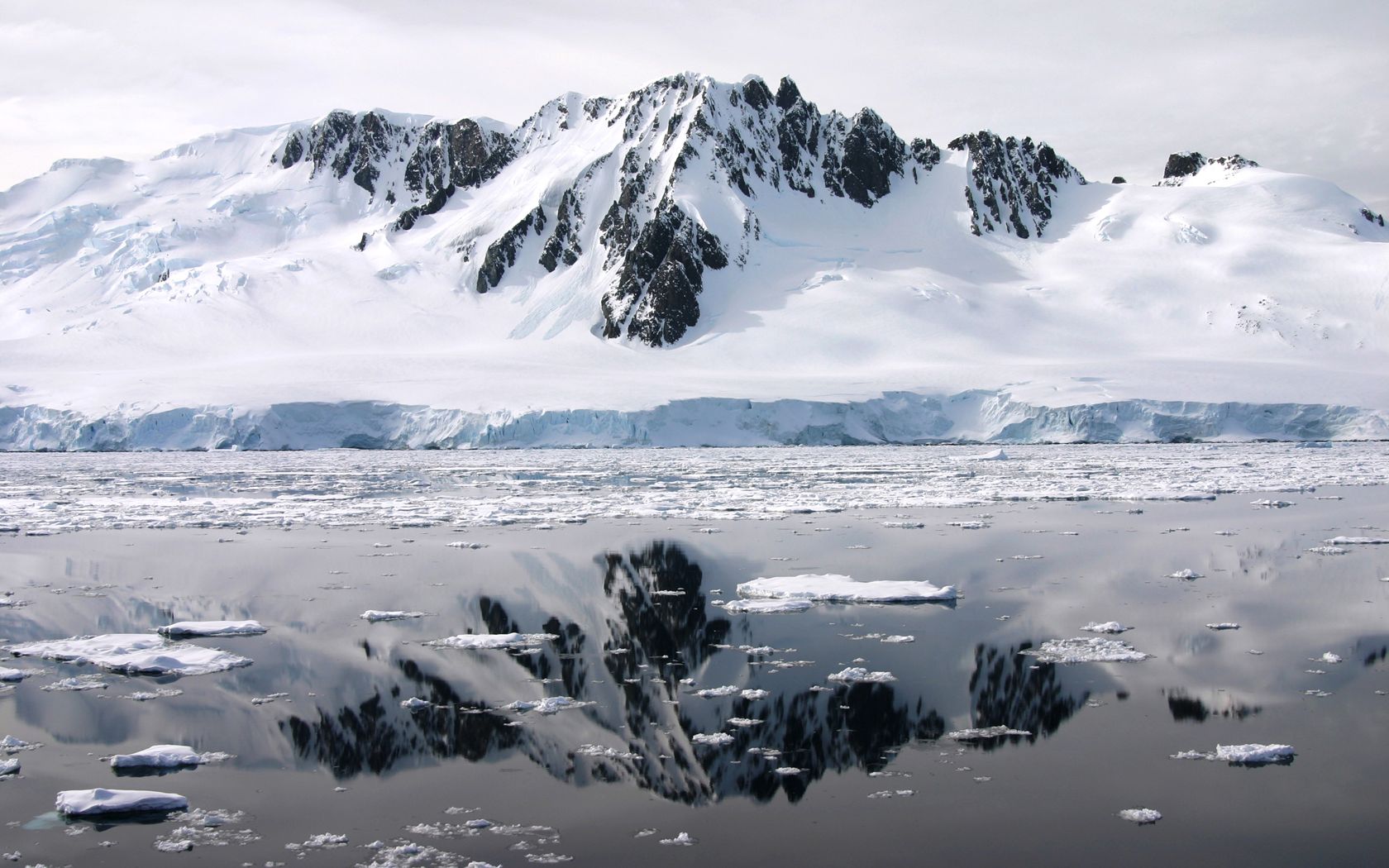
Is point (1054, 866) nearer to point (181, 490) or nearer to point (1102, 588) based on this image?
point (1102, 588)

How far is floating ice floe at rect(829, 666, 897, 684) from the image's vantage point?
353 inches

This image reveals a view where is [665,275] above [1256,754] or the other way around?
above

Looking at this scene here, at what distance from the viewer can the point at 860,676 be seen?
910 cm

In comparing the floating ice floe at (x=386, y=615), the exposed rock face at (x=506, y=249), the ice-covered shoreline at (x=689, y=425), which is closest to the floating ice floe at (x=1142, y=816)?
the floating ice floe at (x=386, y=615)

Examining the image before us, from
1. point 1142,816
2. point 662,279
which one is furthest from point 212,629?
point 662,279

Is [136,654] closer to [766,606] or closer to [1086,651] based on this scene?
[766,606]

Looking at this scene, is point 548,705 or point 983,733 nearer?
point 983,733

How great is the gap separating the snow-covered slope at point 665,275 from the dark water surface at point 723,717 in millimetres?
36812

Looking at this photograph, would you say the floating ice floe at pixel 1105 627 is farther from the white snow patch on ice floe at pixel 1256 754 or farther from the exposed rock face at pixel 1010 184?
the exposed rock face at pixel 1010 184

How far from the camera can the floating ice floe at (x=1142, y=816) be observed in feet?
20.0

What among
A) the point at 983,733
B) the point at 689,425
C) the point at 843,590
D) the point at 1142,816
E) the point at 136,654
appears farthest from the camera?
the point at 689,425

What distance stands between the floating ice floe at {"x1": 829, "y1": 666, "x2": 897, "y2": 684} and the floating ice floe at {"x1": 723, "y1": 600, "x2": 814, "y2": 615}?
2773 millimetres

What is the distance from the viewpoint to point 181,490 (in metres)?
28.3

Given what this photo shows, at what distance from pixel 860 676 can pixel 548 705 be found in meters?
2.62
